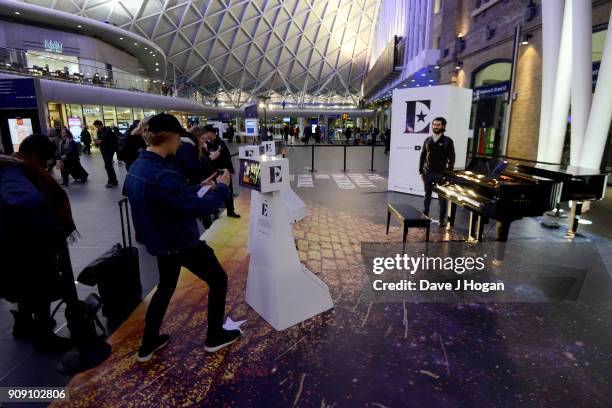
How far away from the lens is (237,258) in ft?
16.2

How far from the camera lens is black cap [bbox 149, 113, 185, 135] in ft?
7.42

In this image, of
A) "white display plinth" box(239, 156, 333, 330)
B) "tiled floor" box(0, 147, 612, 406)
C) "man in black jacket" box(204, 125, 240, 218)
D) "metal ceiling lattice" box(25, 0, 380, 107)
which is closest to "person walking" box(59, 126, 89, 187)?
"man in black jacket" box(204, 125, 240, 218)

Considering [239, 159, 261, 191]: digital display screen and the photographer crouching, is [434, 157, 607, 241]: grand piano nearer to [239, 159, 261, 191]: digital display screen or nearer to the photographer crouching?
[239, 159, 261, 191]: digital display screen

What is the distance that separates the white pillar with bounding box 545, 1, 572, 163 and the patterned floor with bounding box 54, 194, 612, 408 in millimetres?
6667

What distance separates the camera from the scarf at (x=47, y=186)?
2429 millimetres

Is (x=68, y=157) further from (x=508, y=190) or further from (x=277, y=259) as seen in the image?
(x=508, y=190)

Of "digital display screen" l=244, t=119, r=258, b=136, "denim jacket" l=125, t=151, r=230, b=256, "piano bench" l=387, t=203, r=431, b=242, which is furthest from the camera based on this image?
"digital display screen" l=244, t=119, r=258, b=136

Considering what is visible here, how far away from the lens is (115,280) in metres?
3.27

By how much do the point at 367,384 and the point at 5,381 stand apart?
2.65m

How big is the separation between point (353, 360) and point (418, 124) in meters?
7.24

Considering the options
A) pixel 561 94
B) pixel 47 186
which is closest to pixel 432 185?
pixel 561 94

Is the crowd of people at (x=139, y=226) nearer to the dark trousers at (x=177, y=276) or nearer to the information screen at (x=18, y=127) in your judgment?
the dark trousers at (x=177, y=276)

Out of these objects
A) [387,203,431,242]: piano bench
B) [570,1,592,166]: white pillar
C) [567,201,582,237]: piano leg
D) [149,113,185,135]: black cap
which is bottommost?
[567,201,582,237]: piano leg

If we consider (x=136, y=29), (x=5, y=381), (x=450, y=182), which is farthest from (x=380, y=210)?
(x=136, y=29)
